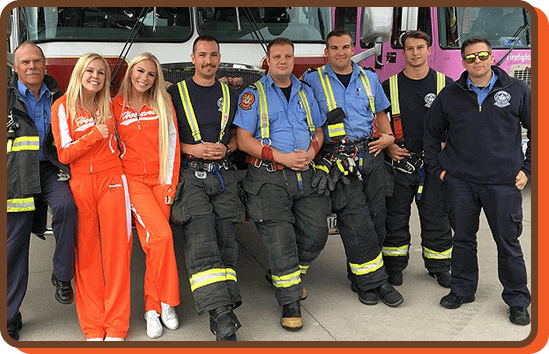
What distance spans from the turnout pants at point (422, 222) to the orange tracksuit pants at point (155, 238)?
1699mm

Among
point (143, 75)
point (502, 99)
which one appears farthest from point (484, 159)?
point (143, 75)

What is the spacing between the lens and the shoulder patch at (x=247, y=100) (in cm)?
409

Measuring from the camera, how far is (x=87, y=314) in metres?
3.92

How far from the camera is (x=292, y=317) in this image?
158 inches

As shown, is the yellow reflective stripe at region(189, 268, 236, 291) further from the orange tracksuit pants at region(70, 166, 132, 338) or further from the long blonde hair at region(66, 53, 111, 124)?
the long blonde hair at region(66, 53, 111, 124)

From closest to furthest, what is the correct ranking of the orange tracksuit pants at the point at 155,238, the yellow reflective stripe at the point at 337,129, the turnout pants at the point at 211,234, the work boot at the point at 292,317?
the turnout pants at the point at 211,234 → the orange tracksuit pants at the point at 155,238 → the work boot at the point at 292,317 → the yellow reflective stripe at the point at 337,129

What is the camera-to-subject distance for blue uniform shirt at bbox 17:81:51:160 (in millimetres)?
3855

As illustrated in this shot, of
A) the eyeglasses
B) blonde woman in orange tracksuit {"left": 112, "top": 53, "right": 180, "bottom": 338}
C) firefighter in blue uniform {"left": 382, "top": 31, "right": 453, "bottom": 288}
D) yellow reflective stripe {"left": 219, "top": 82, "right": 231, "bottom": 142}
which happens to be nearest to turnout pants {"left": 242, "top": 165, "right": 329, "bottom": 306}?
yellow reflective stripe {"left": 219, "top": 82, "right": 231, "bottom": 142}

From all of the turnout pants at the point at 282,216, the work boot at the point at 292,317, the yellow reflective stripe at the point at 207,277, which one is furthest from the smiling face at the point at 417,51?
the yellow reflective stripe at the point at 207,277

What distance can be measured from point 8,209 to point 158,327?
117 centimetres

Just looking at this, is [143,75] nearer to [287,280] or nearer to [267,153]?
[267,153]

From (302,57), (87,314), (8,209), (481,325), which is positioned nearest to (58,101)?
(8,209)

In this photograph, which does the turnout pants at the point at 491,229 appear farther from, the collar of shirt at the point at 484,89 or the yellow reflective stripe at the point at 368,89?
the yellow reflective stripe at the point at 368,89

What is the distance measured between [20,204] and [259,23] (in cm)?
236
